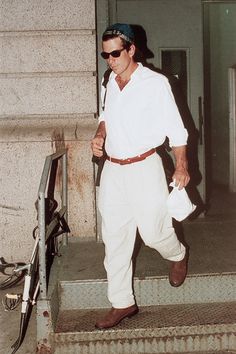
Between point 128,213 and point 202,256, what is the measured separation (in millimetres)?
1193

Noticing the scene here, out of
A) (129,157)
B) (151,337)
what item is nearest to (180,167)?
(129,157)

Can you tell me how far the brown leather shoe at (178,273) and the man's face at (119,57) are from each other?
159 centimetres

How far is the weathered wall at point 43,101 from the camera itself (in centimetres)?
449

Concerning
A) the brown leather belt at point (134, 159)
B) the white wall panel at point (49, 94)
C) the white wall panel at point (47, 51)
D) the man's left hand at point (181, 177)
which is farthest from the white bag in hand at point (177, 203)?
the white wall panel at point (47, 51)

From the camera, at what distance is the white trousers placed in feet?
10.4

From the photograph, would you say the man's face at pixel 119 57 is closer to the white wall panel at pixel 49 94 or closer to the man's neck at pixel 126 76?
the man's neck at pixel 126 76

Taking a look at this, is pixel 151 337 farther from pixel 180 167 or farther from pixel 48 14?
pixel 48 14

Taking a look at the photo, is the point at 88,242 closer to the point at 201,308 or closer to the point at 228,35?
the point at 201,308

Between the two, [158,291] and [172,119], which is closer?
[172,119]

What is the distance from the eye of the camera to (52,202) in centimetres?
432

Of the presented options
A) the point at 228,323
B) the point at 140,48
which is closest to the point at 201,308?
the point at 228,323

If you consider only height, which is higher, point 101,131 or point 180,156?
point 101,131

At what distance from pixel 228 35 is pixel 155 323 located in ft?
20.8

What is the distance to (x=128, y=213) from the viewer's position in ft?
10.6
